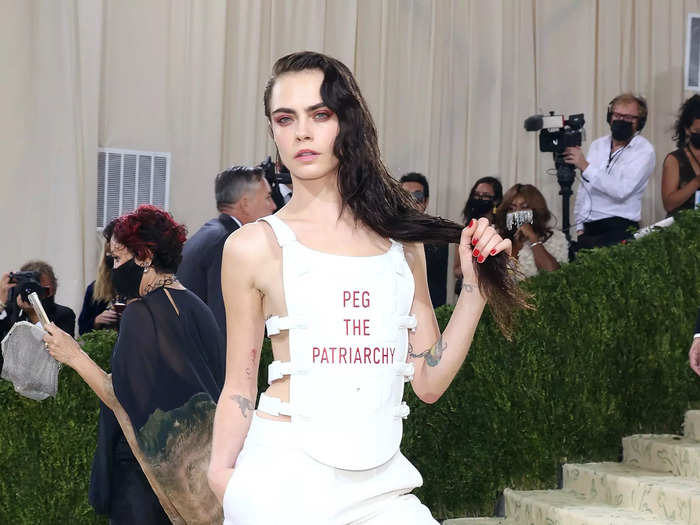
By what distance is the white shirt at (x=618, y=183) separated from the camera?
7645 mm

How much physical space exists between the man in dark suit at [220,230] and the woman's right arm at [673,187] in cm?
296

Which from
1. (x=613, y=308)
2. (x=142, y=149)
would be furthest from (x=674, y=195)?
(x=142, y=149)

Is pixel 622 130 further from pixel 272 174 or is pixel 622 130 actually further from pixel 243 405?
pixel 243 405

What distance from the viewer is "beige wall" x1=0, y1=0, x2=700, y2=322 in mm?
8531

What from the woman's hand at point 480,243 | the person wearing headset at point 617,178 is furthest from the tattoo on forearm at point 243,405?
the person wearing headset at point 617,178

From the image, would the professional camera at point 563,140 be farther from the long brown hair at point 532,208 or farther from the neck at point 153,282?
the neck at point 153,282

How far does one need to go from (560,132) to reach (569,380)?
2.20 meters

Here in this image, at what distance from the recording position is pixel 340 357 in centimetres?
225

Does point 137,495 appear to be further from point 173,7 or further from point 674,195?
A: point 173,7

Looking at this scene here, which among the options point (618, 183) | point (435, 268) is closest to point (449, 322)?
point (435, 268)

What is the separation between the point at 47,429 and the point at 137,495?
1449 mm

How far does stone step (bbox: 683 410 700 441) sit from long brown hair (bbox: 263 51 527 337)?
4.21 meters

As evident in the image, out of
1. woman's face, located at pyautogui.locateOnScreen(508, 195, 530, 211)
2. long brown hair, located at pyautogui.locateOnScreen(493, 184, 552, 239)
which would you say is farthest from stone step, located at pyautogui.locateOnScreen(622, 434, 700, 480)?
woman's face, located at pyautogui.locateOnScreen(508, 195, 530, 211)

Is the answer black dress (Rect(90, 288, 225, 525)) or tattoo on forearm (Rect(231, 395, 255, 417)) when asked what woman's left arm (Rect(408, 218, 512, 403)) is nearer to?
tattoo on forearm (Rect(231, 395, 255, 417))
